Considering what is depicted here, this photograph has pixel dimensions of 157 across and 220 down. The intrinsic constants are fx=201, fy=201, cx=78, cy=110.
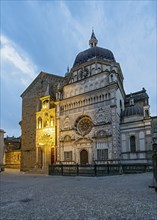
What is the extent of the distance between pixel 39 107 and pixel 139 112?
2022 cm

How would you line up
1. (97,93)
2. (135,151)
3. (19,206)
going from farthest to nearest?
1. (97,93)
2. (135,151)
3. (19,206)

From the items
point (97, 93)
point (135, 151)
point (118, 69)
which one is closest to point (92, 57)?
point (118, 69)

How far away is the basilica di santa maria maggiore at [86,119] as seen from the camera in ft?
91.6

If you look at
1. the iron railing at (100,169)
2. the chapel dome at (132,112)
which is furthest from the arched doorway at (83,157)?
the chapel dome at (132,112)

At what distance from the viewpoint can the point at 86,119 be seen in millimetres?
31859

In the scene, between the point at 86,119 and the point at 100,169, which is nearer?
the point at 100,169

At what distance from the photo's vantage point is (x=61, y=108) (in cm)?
3500

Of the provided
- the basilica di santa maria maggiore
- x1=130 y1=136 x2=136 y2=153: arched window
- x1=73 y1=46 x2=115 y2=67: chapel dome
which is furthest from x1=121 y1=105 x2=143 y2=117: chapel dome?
x1=73 y1=46 x2=115 y2=67: chapel dome

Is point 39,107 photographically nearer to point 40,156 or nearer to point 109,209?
point 40,156

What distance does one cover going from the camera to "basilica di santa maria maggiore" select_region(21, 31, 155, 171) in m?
27.9

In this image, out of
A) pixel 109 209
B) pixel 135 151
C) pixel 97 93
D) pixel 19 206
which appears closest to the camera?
pixel 109 209

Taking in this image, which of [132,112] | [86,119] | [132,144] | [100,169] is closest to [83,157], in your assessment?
[86,119]

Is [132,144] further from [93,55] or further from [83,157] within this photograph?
[93,55]

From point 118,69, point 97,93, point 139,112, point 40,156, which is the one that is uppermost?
point 118,69
